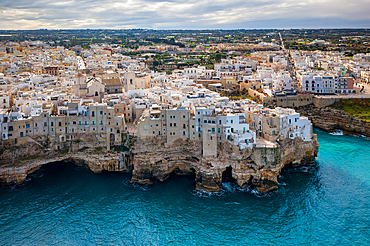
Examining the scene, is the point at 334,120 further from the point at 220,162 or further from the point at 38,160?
the point at 38,160

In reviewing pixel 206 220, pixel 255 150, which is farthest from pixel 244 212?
pixel 255 150

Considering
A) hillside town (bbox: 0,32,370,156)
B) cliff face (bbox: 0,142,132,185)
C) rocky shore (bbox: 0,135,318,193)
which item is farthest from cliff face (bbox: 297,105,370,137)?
cliff face (bbox: 0,142,132,185)

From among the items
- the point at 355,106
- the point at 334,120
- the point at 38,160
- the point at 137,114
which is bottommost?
the point at 38,160

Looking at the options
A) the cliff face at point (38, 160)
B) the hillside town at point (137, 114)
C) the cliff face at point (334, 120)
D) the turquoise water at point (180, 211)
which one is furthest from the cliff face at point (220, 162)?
the cliff face at point (334, 120)

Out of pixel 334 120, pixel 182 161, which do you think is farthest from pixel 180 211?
pixel 334 120

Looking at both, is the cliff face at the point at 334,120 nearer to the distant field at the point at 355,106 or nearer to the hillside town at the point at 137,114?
the distant field at the point at 355,106

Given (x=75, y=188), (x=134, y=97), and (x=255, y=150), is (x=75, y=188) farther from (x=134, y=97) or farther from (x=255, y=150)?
(x=255, y=150)

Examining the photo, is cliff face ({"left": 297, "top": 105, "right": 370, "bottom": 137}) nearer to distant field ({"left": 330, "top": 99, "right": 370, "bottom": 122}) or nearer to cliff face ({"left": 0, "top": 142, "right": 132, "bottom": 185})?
distant field ({"left": 330, "top": 99, "right": 370, "bottom": 122})
